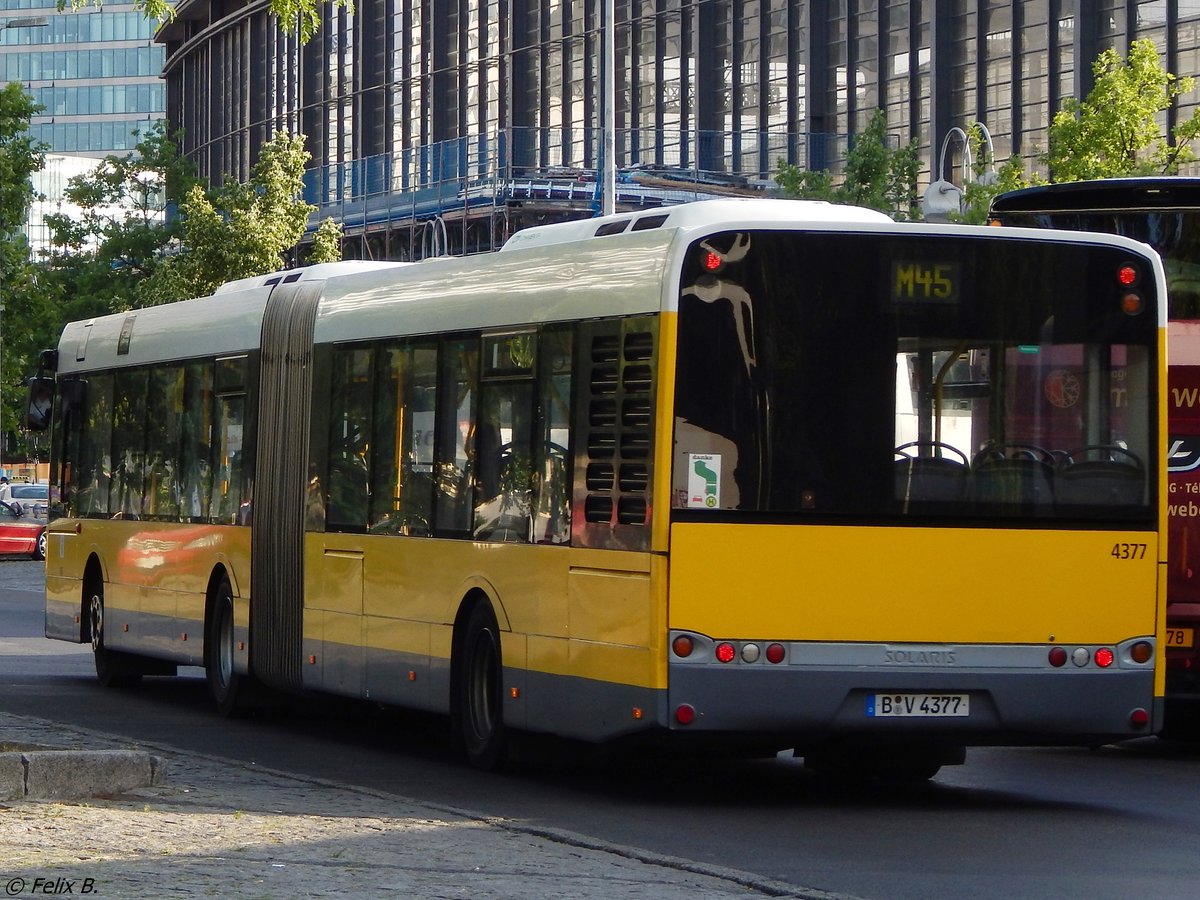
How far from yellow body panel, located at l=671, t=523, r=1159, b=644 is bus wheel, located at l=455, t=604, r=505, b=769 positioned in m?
2.01

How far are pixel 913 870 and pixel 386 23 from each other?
6593 cm

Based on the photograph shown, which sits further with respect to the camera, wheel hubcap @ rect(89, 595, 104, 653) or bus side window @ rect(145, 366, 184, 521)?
wheel hubcap @ rect(89, 595, 104, 653)

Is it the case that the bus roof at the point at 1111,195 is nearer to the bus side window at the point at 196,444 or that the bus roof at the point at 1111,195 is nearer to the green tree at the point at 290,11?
the green tree at the point at 290,11

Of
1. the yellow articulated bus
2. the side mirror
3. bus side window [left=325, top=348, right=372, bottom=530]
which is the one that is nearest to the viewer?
the yellow articulated bus

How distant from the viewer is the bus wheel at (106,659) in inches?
777

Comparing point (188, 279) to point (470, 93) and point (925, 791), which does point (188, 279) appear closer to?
point (470, 93)

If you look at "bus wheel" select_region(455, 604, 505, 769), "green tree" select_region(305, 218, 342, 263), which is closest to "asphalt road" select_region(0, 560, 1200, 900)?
"bus wheel" select_region(455, 604, 505, 769)

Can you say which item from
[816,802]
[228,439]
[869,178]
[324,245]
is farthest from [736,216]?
[324,245]

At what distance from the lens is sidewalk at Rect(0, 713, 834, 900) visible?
26.7 ft

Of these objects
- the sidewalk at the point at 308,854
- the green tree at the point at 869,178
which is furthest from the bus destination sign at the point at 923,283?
the green tree at the point at 869,178

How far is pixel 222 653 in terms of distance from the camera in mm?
17062

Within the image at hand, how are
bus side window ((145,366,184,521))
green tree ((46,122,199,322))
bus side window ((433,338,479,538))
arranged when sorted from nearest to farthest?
1. bus side window ((433,338,479,538))
2. bus side window ((145,366,184,521))
3. green tree ((46,122,199,322))

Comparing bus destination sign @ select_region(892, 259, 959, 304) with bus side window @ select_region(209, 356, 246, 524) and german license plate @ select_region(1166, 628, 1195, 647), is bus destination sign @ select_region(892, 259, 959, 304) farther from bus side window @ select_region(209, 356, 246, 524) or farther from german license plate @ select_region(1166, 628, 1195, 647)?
bus side window @ select_region(209, 356, 246, 524)

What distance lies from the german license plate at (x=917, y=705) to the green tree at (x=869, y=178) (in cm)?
3276
